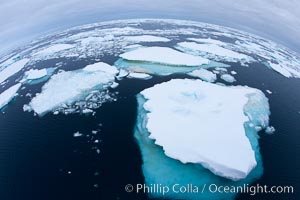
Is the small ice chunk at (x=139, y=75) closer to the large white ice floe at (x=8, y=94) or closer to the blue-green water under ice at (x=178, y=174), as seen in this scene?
the blue-green water under ice at (x=178, y=174)

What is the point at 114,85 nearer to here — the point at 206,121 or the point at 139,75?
the point at 139,75

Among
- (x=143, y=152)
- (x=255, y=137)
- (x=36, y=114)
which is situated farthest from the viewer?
(x=36, y=114)

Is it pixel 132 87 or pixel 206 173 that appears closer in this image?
pixel 206 173

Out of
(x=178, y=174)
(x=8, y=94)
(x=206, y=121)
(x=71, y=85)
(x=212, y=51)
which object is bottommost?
(x=8, y=94)

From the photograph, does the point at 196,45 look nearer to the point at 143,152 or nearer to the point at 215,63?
the point at 215,63

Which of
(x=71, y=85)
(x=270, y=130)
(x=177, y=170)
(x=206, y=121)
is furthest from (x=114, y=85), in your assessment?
(x=270, y=130)

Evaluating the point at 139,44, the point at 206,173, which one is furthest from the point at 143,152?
the point at 139,44

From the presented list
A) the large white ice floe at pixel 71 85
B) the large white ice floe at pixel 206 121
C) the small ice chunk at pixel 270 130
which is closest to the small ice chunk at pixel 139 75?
the large white ice floe at pixel 71 85

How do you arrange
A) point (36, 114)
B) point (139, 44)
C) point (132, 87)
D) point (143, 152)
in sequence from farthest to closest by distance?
point (139, 44)
point (132, 87)
point (36, 114)
point (143, 152)
